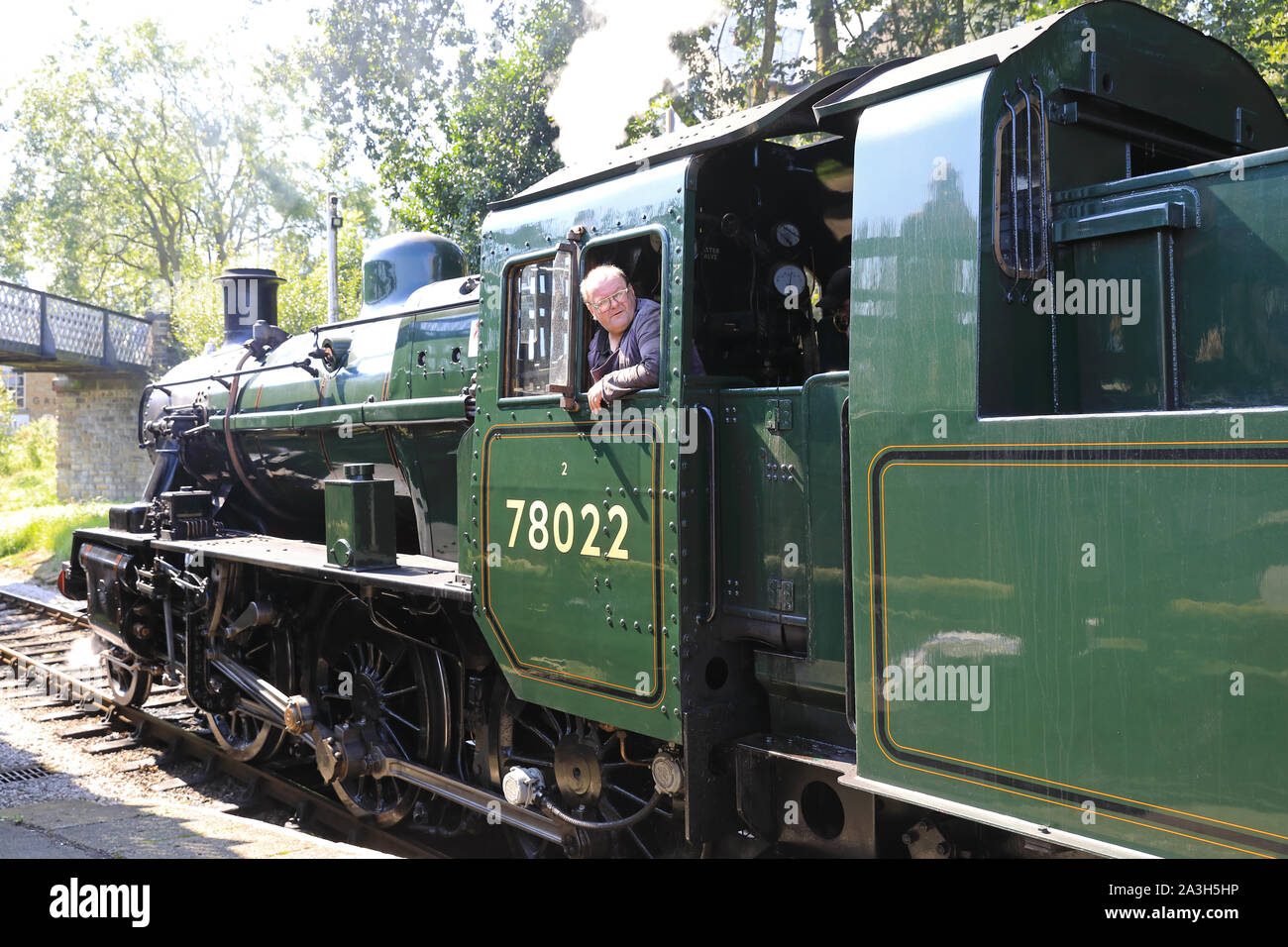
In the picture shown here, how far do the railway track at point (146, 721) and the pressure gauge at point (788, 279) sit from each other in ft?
10.7

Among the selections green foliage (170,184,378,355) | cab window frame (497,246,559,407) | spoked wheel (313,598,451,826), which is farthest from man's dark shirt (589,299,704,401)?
green foliage (170,184,378,355)

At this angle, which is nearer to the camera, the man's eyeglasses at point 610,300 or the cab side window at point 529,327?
the man's eyeglasses at point 610,300

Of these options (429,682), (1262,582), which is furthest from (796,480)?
(429,682)

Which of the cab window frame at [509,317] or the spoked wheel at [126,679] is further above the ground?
the cab window frame at [509,317]

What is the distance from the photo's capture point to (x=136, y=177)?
125ft

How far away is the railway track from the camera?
5.65 m

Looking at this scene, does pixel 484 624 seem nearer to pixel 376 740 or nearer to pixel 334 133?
pixel 376 740

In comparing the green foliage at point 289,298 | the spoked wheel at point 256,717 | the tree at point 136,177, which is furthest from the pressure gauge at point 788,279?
the tree at point 136,177

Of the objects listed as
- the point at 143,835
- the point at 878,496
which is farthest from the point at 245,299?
the point at 878,496

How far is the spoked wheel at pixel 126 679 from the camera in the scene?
7.51 m

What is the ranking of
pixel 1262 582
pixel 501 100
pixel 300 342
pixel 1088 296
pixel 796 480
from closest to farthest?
pixel 1262 582, pixel 1088 296, pixel 796 480, pixel 300 342, pixel 501 100

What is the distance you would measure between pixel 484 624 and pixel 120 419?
88.0ft

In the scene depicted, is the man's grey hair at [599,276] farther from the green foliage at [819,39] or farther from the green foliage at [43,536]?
the green foliage at [43,536]

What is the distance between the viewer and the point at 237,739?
6.76 m
